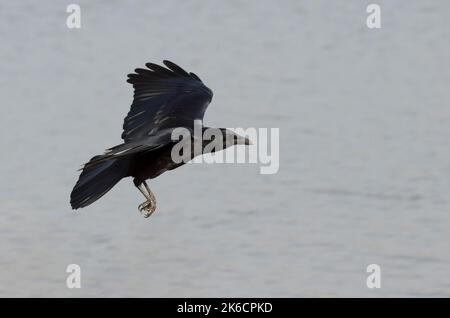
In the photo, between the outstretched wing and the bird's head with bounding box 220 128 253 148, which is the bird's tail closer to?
the outstretched wing

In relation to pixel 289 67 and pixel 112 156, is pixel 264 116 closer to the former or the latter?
pixel 289 67

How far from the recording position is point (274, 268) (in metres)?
13.0

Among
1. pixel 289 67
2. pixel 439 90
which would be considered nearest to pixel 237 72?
A: pixel 289 67

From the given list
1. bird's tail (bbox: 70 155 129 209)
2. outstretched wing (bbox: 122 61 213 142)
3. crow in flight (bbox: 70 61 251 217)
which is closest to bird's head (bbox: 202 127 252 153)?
crow in flight (bbox: 70 61 251 217)

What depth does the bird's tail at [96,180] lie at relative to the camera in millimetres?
11086

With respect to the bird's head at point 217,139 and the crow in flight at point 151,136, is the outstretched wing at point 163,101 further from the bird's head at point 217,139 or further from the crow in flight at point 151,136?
the bird's head at point 217,139

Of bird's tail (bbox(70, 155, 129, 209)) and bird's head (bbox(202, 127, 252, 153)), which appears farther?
bird's head (bbox(202, 127, 252, 153))

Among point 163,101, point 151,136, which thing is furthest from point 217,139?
point 163,101

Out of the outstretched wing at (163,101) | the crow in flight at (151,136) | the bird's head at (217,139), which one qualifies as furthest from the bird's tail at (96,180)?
the bird's head at (217,139)

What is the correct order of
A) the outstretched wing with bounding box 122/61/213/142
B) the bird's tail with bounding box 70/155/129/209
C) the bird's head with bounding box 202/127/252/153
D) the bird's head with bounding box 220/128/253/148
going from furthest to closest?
the outstretched wing with bounding box 122/61/213/142, the bird's head with bounding box 220/128/253/148, the bird's head with bounding box 202/127/252/153, the bird's tail with bounding box 70/155/129/209

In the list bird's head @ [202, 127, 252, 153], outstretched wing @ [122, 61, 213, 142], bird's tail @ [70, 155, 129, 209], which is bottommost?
bird's tail @ [70, 155, 129, 209]

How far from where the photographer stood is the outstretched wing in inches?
473

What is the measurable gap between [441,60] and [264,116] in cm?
331

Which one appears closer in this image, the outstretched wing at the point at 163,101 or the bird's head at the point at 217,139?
the bird's head at the point at 217,139
